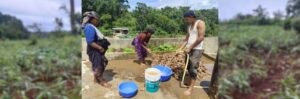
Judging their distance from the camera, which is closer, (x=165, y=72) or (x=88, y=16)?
(x=88, y=16)

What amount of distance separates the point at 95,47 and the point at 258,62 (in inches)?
40.6

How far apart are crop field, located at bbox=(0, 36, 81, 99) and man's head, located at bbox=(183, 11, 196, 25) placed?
0.76 meters

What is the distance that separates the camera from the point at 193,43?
196 centimetres

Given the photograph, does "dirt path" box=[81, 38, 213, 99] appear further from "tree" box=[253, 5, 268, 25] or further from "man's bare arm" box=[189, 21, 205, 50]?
"tree" box=[253, 5, 268, 25]

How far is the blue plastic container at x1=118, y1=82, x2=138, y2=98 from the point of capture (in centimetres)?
191

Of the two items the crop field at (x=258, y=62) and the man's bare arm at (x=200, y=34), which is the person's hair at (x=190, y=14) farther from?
the crop field at (x=258, y=62)

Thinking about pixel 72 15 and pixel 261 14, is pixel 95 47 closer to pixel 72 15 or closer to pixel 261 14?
pixel 72 15

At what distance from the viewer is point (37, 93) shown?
7.10 feet

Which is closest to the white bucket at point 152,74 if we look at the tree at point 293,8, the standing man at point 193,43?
the standing man at point 193,43

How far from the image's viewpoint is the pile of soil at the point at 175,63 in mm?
1981

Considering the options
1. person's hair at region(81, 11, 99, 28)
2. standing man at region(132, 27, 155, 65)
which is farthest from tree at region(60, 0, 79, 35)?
standing man at region(132, 27, 155, 65)

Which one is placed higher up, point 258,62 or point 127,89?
point 258,62

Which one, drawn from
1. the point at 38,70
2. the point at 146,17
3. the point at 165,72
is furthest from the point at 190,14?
the point at 38,70

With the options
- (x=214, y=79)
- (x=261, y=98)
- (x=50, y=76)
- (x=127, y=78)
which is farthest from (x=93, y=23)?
(x=261, y=98)
